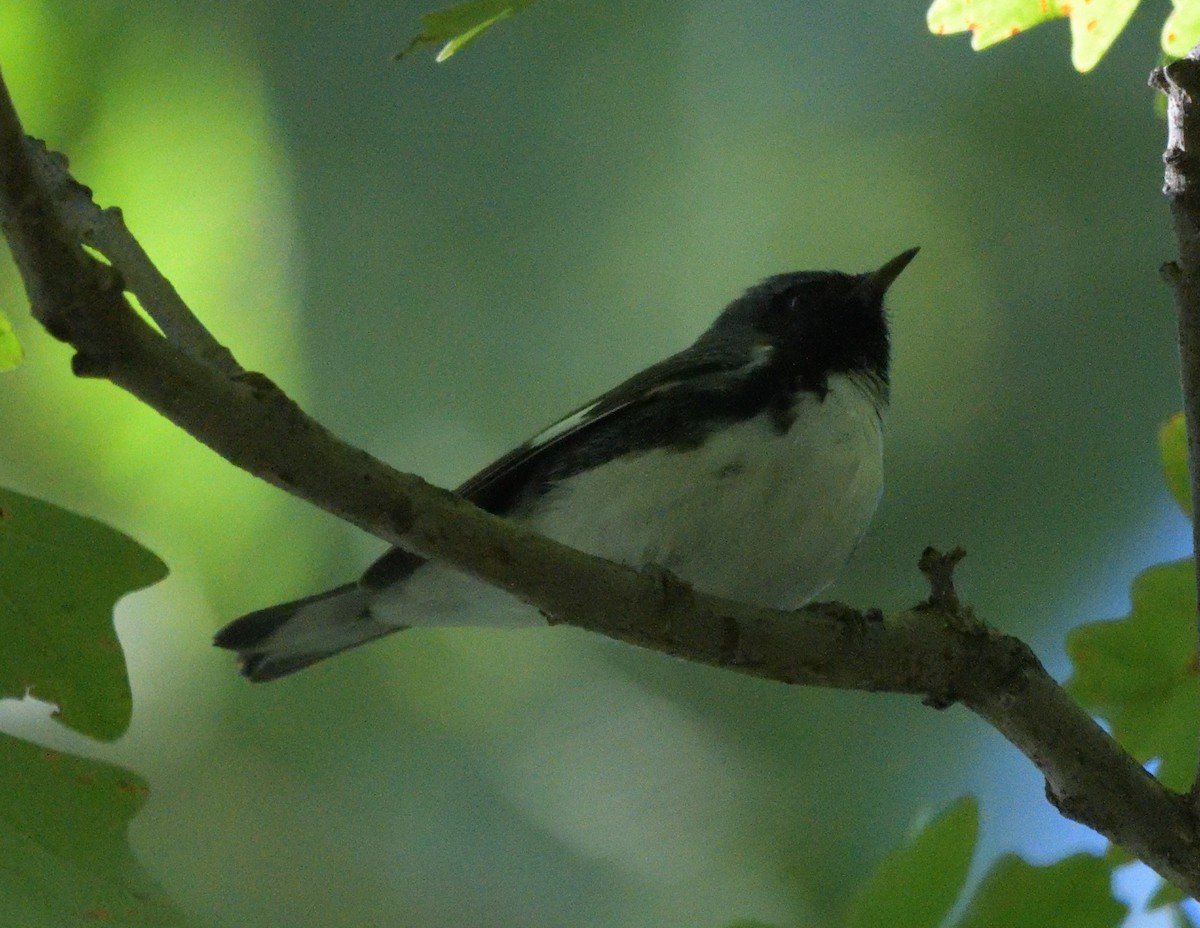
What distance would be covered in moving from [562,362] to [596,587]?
3492 millimetres

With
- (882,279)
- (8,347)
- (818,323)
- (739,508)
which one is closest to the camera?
(8,347)

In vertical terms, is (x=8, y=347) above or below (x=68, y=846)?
above

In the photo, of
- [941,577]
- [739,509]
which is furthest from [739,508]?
[941,577]

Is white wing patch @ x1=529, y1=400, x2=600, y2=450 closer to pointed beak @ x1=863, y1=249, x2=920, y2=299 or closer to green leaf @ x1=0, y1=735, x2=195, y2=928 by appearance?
pointed beak @ x1=863, y1=249, x2=920, y2=299

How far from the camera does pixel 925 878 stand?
1492mm

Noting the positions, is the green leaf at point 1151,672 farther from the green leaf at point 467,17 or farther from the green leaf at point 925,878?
the green leaf at point 467,17

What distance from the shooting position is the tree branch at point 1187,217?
156cm

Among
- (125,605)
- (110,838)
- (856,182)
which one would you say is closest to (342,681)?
(125,605)

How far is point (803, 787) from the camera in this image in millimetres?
4586

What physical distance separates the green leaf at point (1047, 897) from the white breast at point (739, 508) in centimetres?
87

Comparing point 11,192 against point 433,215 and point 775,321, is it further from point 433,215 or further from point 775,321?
point 433,215

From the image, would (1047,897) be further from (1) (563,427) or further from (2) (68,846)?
(1) (563,427)

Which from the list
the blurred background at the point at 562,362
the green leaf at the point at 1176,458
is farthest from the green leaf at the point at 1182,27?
the blurred background at the point at 562,362

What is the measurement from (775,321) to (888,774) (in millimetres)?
1864
